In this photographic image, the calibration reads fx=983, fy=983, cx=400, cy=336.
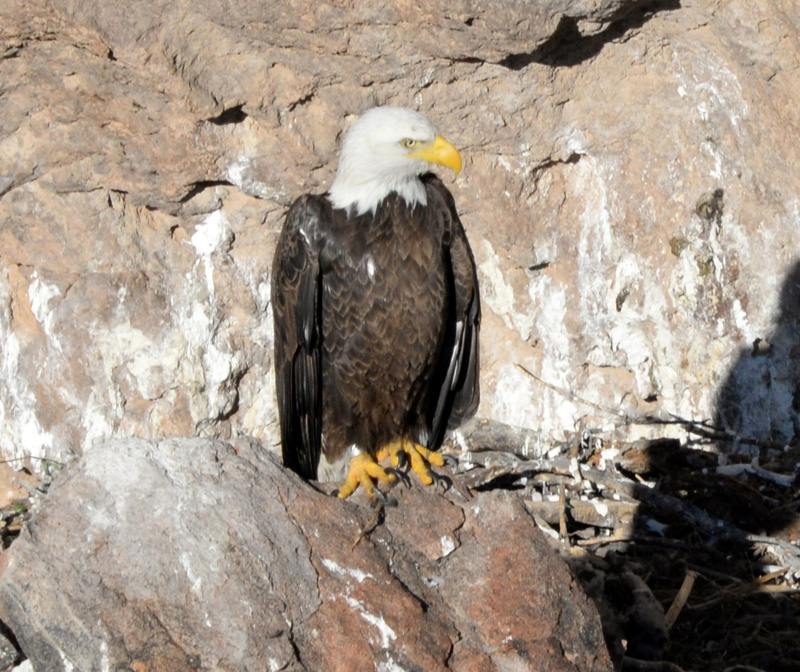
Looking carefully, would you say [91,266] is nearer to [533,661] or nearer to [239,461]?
[239,461]

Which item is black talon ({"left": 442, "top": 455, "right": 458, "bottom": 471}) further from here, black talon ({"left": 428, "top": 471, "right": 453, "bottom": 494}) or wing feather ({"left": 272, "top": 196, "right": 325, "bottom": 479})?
wing feather ({"left": 272, "top": 196, "right": 325, "bottom": 479})

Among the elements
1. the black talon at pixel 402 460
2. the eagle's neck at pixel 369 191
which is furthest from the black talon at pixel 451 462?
the eagle's neck at pixel 369 191

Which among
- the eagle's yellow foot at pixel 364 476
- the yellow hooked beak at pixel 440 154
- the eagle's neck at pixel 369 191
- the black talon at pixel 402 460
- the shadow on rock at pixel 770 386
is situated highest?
the yellow hooked beak at pixel 440 154

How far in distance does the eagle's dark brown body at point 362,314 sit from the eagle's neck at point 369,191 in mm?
33

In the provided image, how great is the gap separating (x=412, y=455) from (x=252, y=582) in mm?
1751

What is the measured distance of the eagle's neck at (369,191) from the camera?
14.2 ft

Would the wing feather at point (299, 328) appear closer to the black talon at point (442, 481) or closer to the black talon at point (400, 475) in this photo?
the black talon at point (400, 475)

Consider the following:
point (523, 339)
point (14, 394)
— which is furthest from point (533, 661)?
point (14, 394)

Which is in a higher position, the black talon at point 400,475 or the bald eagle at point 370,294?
the bald eagle at point 370,294

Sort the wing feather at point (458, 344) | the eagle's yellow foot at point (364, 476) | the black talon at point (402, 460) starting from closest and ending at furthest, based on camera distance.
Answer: the eagle's yellow foot at point (364, 476) → the black talon at point (402, 460) → the wing feather at point (458, 344)

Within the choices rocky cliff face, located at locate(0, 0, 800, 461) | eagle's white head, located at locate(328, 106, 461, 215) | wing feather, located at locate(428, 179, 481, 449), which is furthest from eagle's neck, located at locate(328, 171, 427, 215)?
rocky cliff face, located at locate(0, 0, 800, 461)

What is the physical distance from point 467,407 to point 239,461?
219 centimetres

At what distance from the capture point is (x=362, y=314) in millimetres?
4355

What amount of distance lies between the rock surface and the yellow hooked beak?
1575 mm
